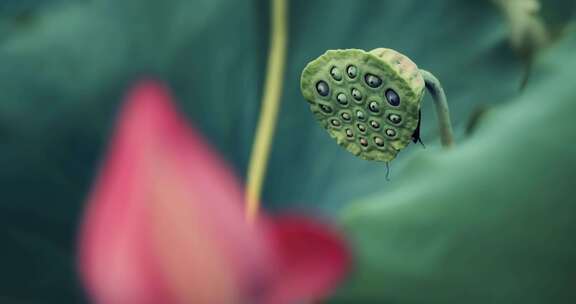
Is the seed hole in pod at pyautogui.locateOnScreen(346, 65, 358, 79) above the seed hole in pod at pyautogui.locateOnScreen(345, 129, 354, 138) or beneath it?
above

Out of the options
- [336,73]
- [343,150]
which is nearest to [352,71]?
[336,73]

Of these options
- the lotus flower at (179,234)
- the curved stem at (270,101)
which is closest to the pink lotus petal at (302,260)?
the lotus flower at (179,234)

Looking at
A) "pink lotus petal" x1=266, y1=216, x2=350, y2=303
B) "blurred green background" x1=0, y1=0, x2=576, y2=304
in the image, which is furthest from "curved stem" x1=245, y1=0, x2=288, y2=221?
"pink lotus petal" x1=266, y1=216, x2=350, y2=303

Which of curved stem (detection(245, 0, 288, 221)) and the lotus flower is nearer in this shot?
the lotus flower

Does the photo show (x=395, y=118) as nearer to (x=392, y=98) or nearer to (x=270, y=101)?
(x=392, y=98)

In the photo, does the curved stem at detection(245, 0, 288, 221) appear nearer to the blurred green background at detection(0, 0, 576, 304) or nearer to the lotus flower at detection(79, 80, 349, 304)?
the blurred green background at detection(0, 0, 576, 304)

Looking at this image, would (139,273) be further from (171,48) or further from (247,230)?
(171,48)

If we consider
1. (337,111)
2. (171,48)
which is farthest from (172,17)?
(337,111)
